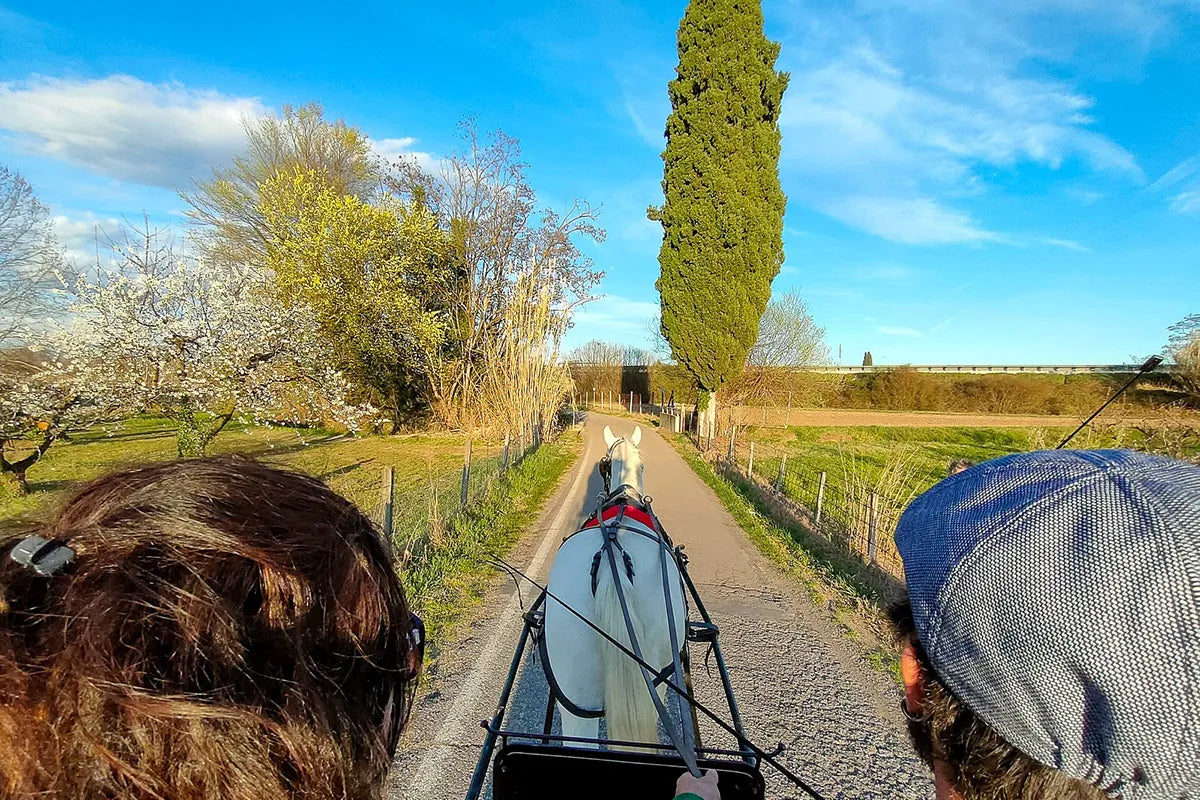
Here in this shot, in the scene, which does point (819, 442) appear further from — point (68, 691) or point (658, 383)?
point (68, 691)

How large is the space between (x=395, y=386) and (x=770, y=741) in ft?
67.4

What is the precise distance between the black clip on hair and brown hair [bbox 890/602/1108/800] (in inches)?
51.5

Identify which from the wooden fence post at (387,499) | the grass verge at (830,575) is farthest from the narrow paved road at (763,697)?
the wooden fence post at (387,499)

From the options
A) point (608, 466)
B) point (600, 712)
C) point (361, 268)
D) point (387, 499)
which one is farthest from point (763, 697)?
point (361, 268)

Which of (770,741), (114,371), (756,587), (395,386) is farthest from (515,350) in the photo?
(770,741)

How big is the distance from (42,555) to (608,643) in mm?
2246

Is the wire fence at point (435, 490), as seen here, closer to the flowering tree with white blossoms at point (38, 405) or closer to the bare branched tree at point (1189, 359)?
the flowering tree with white blossoms at point (38, 405)

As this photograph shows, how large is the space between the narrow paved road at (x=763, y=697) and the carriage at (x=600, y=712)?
25cm

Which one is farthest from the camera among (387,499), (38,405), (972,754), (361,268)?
(361,268)

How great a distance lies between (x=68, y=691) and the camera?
564 mm

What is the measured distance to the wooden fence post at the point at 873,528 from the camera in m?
6.61

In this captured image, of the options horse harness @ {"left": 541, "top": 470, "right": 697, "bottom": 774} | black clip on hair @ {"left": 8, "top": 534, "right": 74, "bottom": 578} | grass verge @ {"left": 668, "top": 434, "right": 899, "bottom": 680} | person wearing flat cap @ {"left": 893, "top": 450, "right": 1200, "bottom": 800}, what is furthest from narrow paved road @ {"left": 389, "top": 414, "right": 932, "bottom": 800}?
black clip on hair @ {"left": 8, "top": 534, "right": 74, "bottom": 578}

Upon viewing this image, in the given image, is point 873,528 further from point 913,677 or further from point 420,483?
point 420,483

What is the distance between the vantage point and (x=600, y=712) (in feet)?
8.34
